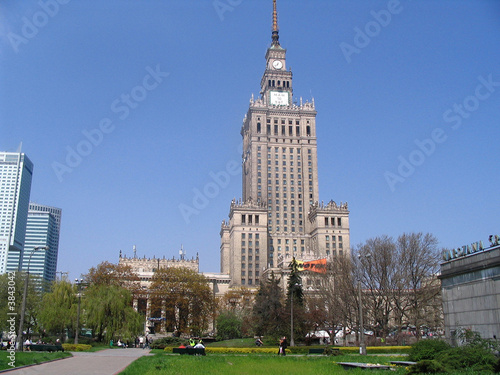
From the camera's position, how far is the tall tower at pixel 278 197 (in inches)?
5015

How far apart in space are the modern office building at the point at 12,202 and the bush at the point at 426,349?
18261cm

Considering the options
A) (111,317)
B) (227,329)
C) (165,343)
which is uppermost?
(111,317)

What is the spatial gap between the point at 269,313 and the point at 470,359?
1699 inches

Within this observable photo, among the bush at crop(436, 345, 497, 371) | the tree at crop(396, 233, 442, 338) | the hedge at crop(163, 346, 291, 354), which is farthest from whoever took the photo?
the tree at crop(396, 233, 442, 338)

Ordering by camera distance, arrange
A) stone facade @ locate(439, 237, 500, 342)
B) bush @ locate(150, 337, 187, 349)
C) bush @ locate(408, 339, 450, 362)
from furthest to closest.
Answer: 1. bush @ locate(150, 337, 187, 349)
2. stone facade @ locate(439, 237, 500, 342)
3. bush @ locate(408, 339, 450, 362)

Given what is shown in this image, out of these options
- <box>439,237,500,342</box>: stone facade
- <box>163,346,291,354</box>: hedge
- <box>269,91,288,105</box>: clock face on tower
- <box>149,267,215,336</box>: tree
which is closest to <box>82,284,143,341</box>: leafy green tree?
<box>163,346,291,354</box>: hedge

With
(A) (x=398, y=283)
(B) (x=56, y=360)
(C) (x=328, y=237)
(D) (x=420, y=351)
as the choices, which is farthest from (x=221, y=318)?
(C) (x=328, y=237)

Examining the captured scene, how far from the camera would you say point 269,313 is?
6000cm

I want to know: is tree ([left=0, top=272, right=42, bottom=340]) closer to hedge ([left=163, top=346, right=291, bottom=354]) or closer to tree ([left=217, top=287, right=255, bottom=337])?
tree ([left=217, top=287, right=255, bottom=337])

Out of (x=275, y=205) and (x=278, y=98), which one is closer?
(x=275, y=205)

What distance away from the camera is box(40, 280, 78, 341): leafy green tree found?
190 ft

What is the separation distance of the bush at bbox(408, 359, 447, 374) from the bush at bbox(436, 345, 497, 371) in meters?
0.64

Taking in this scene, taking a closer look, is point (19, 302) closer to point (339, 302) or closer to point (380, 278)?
point (339, 302)

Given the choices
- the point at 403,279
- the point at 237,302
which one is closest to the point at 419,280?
the point at 403,279
